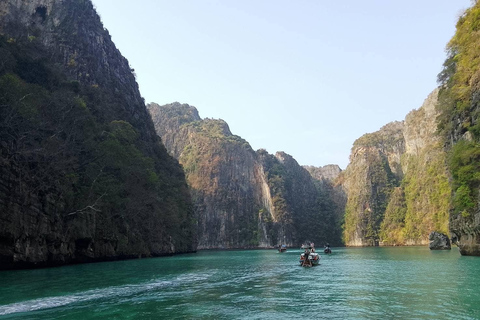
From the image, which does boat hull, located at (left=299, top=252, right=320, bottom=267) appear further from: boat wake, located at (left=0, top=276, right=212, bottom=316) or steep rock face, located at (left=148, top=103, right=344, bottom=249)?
steep rock face, located at (left=148, top=103, right=344, bottom=249)

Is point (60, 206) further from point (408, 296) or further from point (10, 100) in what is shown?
point (408, 296)

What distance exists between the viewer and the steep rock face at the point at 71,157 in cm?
3631

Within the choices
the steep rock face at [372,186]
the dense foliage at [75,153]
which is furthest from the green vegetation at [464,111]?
the steep rock face at [372,186]

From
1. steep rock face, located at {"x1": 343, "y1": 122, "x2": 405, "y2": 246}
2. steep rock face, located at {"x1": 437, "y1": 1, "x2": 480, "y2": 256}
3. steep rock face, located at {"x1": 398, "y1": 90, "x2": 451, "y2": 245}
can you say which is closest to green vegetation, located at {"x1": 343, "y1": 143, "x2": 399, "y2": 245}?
steep rock face, located at {"x1": 343, "y1": 122, "x2": 405, "y2": 246}

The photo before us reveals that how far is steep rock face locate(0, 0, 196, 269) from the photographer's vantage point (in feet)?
119

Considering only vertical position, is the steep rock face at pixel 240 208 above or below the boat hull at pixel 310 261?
above

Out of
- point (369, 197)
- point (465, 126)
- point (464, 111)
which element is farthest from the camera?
point (369, 197)

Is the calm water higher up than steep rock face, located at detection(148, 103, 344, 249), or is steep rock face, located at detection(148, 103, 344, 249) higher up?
steep rock face, located at detection(148, 103, 344, 249)

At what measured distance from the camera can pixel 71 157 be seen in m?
44.2

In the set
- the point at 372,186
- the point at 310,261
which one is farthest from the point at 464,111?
the point at 372,186

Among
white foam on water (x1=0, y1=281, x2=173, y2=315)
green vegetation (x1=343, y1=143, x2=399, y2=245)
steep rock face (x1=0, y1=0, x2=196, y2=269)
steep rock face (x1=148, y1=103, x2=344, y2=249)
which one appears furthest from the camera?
steep rock face (x1=148, y1=103, x2=344, y2=249)

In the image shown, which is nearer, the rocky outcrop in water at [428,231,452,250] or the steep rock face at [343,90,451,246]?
the rocky outcrop in water at [428,231,452,250]

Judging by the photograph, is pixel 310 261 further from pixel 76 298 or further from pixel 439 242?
pixel 439 242

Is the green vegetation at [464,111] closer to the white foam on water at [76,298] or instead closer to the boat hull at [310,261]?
the boat hull at [310,261]
